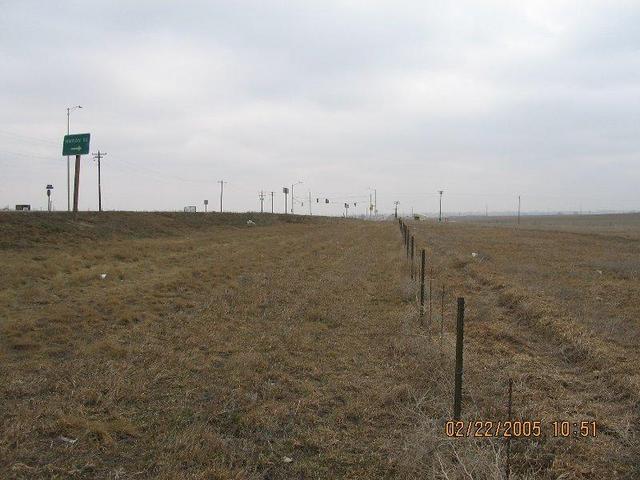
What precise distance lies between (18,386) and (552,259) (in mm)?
24395

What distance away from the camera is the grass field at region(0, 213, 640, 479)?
15.5 ft

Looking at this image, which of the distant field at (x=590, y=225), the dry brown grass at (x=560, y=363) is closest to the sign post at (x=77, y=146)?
the dry brown grass at (x=560, y=363)

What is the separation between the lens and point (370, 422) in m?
5.67

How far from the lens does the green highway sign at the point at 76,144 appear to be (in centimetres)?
3144

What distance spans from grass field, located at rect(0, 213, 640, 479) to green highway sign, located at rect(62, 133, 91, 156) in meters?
17.5

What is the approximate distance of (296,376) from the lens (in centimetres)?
715

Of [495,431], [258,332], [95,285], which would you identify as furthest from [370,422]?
[95,285]

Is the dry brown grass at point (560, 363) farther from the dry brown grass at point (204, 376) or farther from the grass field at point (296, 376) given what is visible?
the dry brown grass at point (204, 376)

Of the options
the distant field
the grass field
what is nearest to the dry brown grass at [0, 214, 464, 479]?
the grass field

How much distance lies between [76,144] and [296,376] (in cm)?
3027

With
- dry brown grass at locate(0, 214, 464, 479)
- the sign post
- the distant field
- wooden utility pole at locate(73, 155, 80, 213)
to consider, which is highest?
the sign post
